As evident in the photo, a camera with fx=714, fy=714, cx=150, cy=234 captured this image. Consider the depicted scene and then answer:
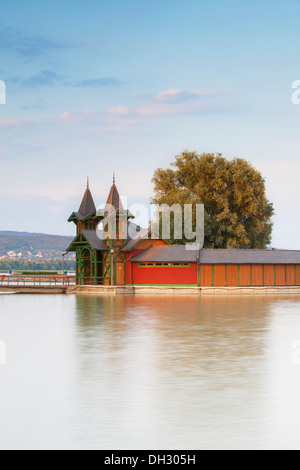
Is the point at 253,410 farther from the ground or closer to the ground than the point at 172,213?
closer to the ground

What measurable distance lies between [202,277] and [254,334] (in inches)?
1415

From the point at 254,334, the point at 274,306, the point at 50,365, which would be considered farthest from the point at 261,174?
the point at 50,365

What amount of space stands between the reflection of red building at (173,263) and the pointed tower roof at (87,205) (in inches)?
145

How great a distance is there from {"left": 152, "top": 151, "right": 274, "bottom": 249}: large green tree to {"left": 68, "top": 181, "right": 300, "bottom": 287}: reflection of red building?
17.9ft

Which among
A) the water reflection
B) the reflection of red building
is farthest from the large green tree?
the water reflection

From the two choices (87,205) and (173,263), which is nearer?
(173,263)

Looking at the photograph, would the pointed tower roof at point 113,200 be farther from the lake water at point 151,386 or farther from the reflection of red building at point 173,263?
the lake water at point 151,386

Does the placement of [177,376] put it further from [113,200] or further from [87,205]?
[87,205]

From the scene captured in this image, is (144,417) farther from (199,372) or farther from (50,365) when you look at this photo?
(50,365)

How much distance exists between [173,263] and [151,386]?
161 feet

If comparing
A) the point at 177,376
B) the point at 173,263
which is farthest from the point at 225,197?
the point at 177,376

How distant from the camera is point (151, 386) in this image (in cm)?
1716

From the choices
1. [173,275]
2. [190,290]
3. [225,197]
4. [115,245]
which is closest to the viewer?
[190,290]

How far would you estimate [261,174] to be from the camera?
7594cm
